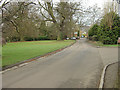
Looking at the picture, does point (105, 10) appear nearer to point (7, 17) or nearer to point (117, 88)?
point (7, 17)

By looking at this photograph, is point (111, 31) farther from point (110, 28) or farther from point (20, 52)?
point (20, 52)

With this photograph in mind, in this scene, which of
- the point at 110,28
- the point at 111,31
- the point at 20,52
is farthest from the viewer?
the point at 110,28

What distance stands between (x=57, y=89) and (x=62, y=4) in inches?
1410

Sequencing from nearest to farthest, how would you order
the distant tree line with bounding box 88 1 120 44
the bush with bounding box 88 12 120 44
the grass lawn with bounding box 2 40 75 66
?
the grass lawn with bounding box 2 40 75 66
the distant tree line with bounding box 88 1 120 44
the bush with bounding box 88 12 120 44

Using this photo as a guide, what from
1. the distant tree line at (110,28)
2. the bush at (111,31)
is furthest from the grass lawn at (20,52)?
the distant tree line at (110,28)

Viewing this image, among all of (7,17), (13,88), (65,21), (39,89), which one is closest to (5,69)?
(13,88)

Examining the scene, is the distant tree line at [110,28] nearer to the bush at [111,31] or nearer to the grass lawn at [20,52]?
the bush at [111,31]

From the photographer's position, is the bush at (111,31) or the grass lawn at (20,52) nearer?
the grass lawn at (20,52)

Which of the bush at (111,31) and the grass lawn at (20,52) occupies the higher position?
the bush at (111,31)

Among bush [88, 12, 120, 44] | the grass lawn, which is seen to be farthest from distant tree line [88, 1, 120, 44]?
the grass lawn

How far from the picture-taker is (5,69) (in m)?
8.63

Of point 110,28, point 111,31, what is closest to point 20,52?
point 111,31

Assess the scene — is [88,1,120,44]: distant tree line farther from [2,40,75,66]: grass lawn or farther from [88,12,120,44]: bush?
[2,40,75,66]: grass lawn

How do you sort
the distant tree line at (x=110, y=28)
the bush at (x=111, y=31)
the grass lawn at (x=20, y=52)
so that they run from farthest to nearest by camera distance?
the bush at (x=111, y=31), the distant tree line at (x=110, y=28), the grass lawn at (x=20, y=52)
